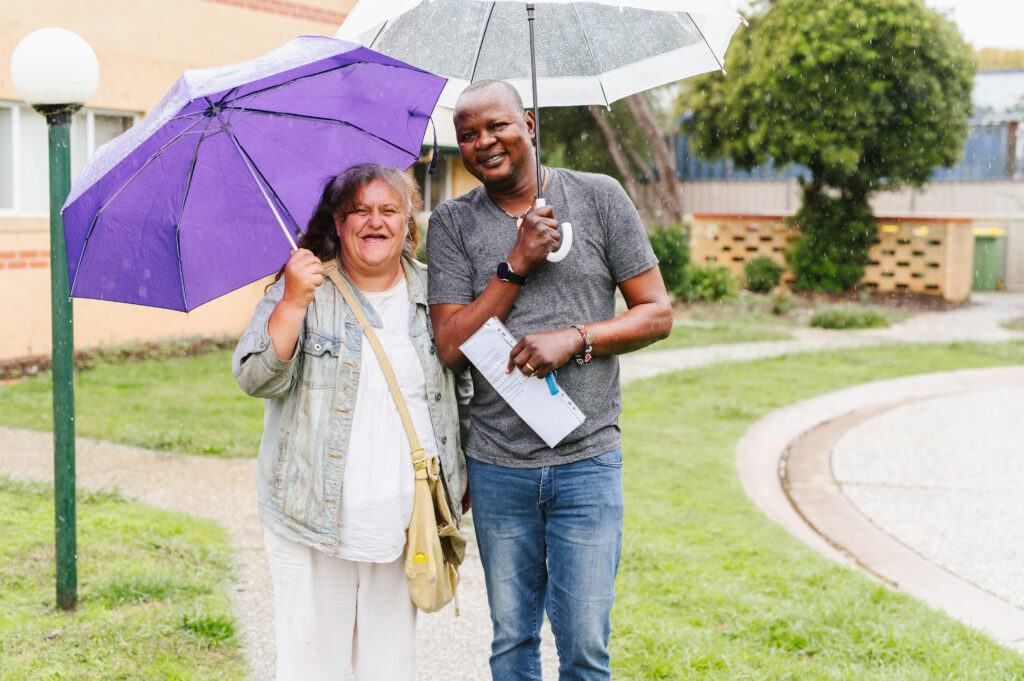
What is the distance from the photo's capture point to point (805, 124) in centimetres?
1816

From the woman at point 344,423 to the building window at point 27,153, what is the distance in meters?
8.71

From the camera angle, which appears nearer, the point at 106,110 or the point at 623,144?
the point at 106,110

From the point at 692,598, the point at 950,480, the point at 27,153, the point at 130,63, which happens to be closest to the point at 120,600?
the point at 692,598

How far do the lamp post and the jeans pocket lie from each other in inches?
92.5

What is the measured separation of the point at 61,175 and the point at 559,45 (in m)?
2.13

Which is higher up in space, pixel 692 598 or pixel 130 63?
pixel 130 63

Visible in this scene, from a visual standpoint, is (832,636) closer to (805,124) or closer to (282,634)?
Result: (282,634)

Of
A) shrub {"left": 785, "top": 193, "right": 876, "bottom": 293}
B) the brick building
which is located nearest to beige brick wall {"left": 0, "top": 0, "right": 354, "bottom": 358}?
the brick building

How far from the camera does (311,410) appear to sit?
255 cm

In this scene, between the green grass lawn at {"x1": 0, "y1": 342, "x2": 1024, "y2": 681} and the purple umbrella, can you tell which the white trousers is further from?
the green grass lawn at {"x1": 0, "y1": 342, "x2": 1024, "y2": 681}

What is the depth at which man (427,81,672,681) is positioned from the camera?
2604mm

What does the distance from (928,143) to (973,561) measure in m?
14.9

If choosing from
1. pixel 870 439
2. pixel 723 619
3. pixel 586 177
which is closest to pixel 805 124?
pixel 870 439

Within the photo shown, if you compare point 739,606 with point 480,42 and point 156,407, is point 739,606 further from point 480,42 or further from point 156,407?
point 156,407
